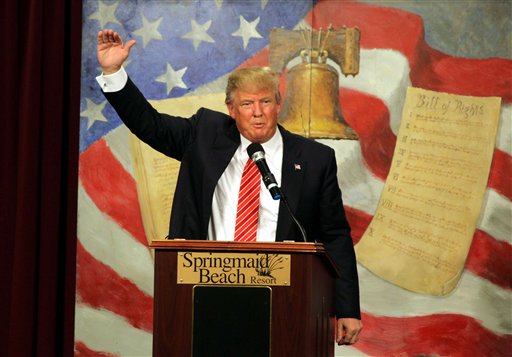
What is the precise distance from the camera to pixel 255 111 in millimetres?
3523

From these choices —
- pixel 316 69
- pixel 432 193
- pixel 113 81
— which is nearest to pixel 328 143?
pixel 316 69

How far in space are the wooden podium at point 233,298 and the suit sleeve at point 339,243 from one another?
0.79m

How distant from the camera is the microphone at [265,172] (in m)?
2.94

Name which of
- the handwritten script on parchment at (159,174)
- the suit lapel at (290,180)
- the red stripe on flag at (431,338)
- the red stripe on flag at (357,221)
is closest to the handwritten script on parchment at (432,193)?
the red stripe on flag at (357,221)

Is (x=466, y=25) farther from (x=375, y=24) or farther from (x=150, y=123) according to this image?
(x=150, y=123)

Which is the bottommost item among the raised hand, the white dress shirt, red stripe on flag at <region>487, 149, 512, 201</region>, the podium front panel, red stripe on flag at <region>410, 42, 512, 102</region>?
the podium front panel

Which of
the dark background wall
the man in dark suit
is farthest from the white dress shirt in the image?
the dark background wall

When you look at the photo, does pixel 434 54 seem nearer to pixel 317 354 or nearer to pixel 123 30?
pixel 123 30

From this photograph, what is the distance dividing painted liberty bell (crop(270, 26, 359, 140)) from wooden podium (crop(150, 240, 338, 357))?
2.46 m

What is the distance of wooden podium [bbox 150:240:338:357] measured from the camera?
2707mm

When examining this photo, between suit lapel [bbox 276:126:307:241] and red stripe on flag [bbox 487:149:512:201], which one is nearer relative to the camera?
suit lapel [bbox 276:126:307:241]

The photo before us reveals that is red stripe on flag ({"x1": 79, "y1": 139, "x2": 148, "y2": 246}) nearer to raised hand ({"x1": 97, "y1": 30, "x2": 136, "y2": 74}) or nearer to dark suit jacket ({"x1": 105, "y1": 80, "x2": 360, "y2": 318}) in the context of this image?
dark suit jacket ({"x1": 105, "y1": 80, "x2": 360, "y2": 318})

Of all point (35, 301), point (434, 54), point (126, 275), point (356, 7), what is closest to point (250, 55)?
point (356, 7)

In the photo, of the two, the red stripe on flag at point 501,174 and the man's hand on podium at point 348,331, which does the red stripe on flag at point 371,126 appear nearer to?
the red stripe on flag at point 501,174
